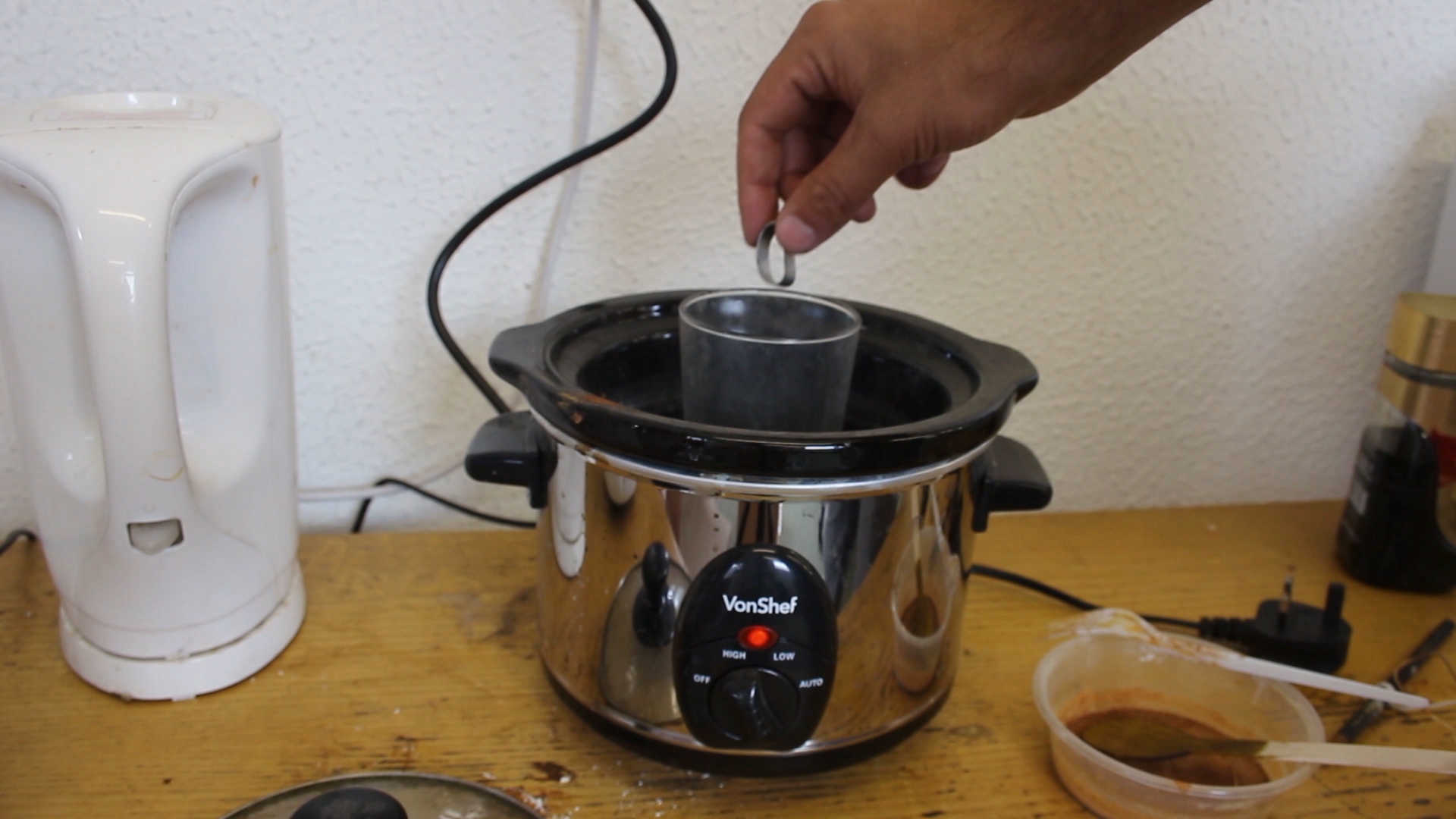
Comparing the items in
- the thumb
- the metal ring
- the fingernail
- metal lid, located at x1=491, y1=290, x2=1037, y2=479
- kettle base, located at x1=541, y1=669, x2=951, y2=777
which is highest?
the thumb

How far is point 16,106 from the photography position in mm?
483

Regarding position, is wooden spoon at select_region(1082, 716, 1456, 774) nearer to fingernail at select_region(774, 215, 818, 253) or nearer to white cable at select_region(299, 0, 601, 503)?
fingernail at select_region(774, 215, 818, 253)

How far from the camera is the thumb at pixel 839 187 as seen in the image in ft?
1.54

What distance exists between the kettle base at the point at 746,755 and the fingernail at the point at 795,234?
0.24 meters

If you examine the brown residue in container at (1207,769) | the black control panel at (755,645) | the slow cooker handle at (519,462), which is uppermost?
the slow cooker handle at (519,462)

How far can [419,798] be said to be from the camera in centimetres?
48

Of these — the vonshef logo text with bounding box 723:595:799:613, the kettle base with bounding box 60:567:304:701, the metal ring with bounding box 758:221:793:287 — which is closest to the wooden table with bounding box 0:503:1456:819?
the kettle base with bounding box 60:567:304:701

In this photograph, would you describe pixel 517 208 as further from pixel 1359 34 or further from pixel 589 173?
pixel 1359 34

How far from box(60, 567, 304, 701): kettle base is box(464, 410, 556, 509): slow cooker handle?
168mm

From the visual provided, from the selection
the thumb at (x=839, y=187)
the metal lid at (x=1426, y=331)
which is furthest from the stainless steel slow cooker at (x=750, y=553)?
the metal lid at (x=1426, y=331)

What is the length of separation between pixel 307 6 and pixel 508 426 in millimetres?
290

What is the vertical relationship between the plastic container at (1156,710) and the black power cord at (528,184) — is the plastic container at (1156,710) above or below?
below

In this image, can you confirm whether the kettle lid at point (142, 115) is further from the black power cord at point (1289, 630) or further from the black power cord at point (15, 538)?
the black power cord at point (1289, 630)

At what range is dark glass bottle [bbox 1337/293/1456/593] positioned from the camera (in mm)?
671
